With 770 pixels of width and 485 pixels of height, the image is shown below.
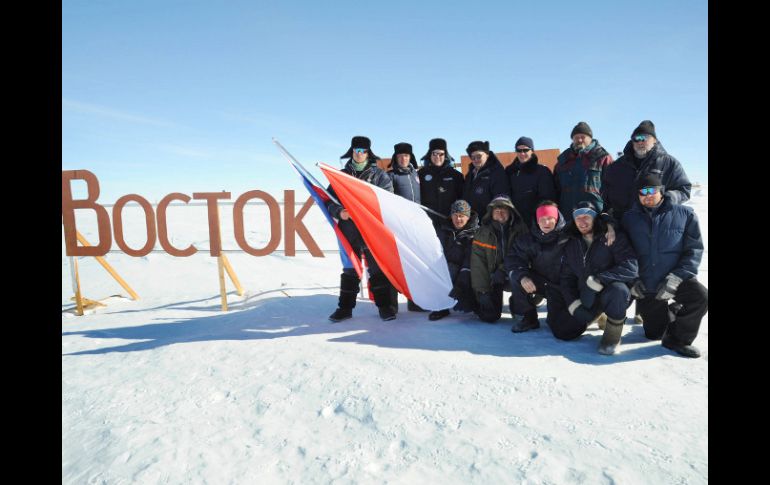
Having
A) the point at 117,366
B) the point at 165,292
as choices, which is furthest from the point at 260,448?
the point at 165,292

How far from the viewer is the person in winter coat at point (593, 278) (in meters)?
3.44

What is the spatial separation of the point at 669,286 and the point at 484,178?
2204 mm

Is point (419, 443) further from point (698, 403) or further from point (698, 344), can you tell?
point (698, 344)

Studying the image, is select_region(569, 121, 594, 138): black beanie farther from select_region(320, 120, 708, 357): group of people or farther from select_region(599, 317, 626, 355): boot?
select_region(599, 317, 626, 355): boot

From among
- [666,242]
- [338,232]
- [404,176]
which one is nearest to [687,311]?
[666,242]

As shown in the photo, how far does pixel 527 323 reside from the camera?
410 centimetres

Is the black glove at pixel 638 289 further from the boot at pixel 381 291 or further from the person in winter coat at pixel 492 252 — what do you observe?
the boot at pixel 381 291

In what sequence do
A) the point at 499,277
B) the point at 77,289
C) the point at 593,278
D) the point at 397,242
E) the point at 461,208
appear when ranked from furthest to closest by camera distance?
1. the point at 77,289
2. the point at 461,208
3. the point at 397,242
4. the point at 499,277
5. the point at 593,278

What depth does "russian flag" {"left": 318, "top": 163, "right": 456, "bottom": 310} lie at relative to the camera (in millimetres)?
4398

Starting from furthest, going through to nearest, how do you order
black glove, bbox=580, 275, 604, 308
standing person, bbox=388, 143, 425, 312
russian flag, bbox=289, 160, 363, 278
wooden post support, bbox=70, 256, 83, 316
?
wooden post support, bbox=70, 256, 83, 316, standing person, bbox=388, 143, 425, 312, russian flag, bbox=289, 160, 363, 278, black glove, bbox=580, 275, 604, 308

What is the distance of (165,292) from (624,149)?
24.4 feet

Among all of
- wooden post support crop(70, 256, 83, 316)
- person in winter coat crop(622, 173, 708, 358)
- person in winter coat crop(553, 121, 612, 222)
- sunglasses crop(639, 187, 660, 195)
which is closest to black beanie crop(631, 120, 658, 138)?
person in winter coat crop(553, 121, 612, 222)

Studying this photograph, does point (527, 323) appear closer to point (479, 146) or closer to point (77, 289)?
point (479, 146)

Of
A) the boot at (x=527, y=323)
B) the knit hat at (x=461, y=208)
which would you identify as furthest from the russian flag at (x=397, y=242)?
the boot at (x=527, y=323)
